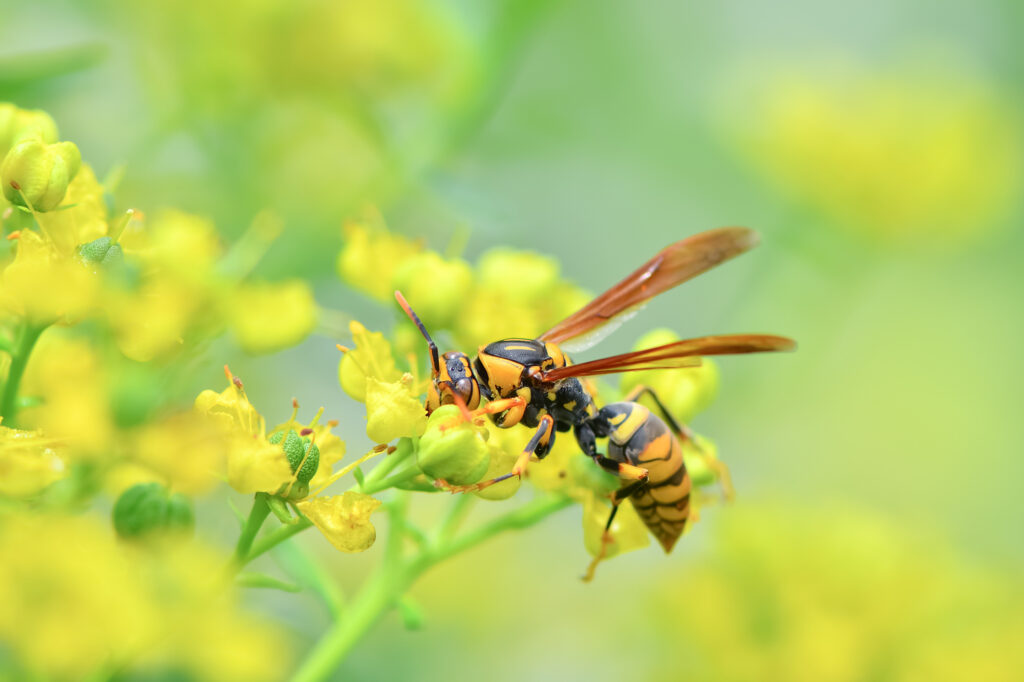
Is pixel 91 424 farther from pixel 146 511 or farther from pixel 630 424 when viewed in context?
pixel 630 424

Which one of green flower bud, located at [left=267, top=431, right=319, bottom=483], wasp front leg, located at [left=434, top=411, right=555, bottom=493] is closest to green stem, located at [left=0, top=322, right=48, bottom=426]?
green flower bud, located at [left=267, top=431, right=319, bottom=483]

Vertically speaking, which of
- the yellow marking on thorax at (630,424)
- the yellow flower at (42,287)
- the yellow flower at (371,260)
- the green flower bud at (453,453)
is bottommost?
the green flower bud at (453,453)

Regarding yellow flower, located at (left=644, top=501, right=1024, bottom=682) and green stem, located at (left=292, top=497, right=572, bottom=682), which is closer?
green stem, located at (left=292, top=497, right=572, bottom=682)

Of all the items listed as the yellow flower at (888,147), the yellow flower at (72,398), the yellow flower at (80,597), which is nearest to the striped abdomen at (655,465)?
the yellow flower at (80,597)

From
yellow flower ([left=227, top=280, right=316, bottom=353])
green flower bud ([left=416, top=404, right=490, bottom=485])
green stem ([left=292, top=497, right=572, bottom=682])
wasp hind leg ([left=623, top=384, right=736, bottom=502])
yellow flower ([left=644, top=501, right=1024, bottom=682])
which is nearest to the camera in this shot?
green flower bud ([left=416, top=404, right=490, bottom=485])

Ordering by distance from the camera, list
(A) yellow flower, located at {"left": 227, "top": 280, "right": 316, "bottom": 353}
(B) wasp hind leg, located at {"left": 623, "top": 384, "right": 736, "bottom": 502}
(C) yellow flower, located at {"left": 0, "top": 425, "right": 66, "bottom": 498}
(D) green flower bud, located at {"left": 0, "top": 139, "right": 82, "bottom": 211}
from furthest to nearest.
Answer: (B) wasp hind leg, located at {"left": 623, "top": 384, "right": 736, "bottom": 502}, (A) yellow flower, located at {"left": 227, "top": 280, "right": 316, "bottom": 353}, (D) green flower bud, located at {"left": 0, "top": 139, "right": 82, "bottom": 211}, (C) yellow flower, located at {"left": 0, "top": 425, "right": 66, "bottom": 498}

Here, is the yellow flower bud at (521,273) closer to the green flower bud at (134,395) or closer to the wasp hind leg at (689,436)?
the wasp hind leg at (689,436)

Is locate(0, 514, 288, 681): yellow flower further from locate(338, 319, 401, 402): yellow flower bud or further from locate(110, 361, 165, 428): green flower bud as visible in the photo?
locate(338, 319, 401, 402): yellow flower bud
